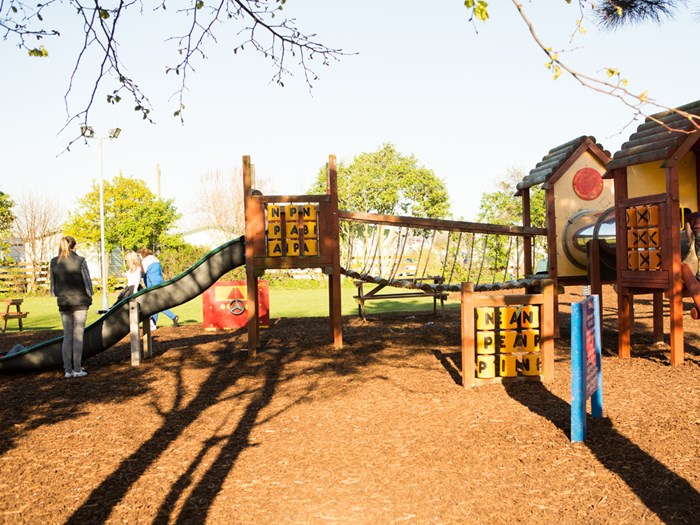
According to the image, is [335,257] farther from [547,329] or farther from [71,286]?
[547,329]

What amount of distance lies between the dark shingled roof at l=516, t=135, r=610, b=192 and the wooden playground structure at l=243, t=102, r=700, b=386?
21 mm

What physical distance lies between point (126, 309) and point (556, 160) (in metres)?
7.88

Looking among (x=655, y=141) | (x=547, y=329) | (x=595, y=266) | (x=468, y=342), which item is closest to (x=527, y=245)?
(x=595, y=266)

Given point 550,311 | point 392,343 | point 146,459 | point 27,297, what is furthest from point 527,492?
point 27,297

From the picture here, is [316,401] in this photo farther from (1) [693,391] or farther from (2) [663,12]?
(2) [663,12]

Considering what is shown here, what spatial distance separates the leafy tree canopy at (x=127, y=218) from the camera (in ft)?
116

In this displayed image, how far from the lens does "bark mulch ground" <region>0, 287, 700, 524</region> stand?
3.83 m

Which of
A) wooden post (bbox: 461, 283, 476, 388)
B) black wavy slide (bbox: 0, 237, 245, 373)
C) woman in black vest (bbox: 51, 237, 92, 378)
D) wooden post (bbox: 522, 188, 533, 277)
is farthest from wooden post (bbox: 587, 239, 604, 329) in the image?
woman in black vest (bbox: 51, 237, 92, 378)

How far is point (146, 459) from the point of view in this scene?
4906mm

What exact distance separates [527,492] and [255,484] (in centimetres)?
172

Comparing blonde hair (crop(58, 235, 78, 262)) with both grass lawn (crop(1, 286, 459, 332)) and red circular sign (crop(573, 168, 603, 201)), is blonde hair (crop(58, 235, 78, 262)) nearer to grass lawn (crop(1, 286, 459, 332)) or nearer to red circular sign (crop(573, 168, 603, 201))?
grass lawn (crop(1, 286, 459, 332))

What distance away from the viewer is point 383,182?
38812 millimetres

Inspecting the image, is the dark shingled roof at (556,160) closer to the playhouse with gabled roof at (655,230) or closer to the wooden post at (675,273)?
the playhouse with gabled roof at (655,230)

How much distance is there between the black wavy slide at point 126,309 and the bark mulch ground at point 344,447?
28 cm
